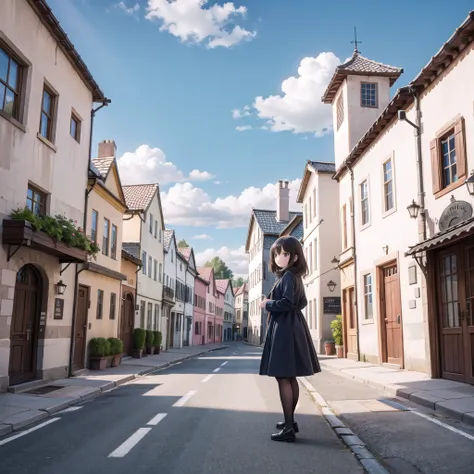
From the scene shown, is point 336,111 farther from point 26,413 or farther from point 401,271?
point 26,413

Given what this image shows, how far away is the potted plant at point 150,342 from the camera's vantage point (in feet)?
83.0

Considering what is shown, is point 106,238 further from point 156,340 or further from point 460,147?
point 460,147

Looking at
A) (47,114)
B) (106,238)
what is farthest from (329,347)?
(47,114)

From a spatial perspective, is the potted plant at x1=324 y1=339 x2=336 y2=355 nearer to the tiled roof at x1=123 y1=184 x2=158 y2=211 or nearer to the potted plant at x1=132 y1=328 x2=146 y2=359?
the potted plant at x1=132 y1=328 x2=146 y2=359

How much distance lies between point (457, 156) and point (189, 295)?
1520 inches

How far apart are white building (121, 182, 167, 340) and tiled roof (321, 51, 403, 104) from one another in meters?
11.2

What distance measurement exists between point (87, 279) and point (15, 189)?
19.2 ft

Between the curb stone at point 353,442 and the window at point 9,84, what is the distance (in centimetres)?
847

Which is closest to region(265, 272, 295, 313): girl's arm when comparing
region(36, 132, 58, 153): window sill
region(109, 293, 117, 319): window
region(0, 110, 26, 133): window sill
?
region(0, 110, 26, 133): window sill

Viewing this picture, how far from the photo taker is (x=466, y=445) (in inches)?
210

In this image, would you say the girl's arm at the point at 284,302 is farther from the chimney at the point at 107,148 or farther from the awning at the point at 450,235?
the chimney at the point at 107,148

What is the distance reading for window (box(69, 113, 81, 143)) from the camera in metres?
14.7

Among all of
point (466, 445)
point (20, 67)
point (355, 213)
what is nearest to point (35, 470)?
point (466, 445)

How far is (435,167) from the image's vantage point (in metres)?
11.6
